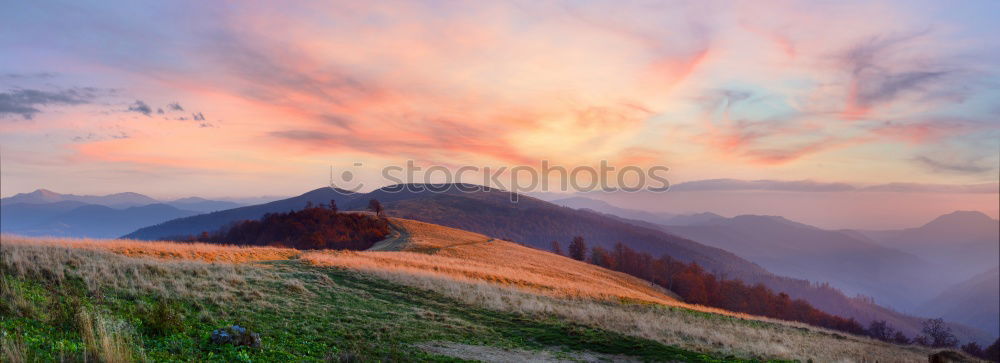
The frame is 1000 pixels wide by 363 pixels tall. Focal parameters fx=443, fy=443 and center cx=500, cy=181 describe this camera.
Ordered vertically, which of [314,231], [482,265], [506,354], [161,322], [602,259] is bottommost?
[602,259]

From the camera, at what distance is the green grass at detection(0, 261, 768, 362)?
10352 millimetres

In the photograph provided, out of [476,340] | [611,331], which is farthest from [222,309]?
[611,331]

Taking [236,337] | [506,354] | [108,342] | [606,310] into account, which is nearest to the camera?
[108,342]

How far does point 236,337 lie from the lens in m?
11.2

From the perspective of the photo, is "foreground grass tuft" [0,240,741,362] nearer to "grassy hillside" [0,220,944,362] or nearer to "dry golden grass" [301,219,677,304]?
"grassy hillside" [0,220,944,362]

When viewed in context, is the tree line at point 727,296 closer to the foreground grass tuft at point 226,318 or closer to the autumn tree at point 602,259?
the autumn tree at point 602,259

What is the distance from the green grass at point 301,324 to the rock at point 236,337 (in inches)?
10.5

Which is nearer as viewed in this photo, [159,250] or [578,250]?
[159,250]

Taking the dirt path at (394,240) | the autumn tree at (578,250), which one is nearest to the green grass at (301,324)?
the dirt path at (394,240)

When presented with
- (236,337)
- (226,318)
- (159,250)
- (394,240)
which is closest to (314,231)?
(394,240)

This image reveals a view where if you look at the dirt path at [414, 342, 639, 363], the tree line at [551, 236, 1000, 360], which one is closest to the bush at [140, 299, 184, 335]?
the dirt path at [414, 342, 639, 363]

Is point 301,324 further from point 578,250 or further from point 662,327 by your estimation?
point 578,250

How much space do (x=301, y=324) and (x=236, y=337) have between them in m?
3.98

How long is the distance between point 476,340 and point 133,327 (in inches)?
409
